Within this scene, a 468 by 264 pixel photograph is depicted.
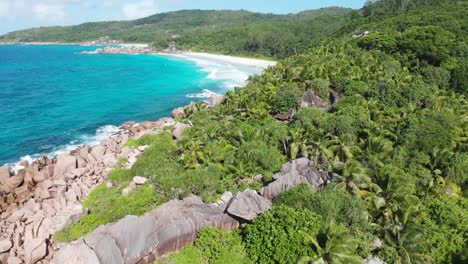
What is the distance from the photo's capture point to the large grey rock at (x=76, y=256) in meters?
21.3

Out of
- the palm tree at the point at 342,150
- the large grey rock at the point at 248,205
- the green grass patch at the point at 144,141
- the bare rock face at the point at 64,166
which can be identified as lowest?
the bare rock face at the point at 64,166

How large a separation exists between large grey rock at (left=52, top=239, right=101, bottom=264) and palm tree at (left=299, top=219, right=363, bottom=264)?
12.9m

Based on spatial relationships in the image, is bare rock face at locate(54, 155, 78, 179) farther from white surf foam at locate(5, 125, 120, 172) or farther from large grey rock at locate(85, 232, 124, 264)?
large grey rock at locate(85, 232, 124, 264)

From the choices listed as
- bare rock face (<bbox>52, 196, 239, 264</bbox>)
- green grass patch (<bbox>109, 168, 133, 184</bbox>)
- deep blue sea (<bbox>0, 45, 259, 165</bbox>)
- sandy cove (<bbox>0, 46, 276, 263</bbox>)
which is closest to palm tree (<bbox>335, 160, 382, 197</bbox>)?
bare rock face (<bbox>52, 196, 239, 264</bbox>)

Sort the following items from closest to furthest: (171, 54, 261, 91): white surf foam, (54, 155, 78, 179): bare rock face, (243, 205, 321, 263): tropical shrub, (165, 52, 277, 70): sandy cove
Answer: (243, 205, 321, 263): tropical shrub → (54, 155, 78, 179): bare rock face → (171, 54, 261, 91): white surf foam → (165, 52, 277, 70): sandy cove

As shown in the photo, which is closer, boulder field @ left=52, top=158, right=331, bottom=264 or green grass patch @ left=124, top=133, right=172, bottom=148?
boulder field @ left=52, top=158, right=331, bottom=264

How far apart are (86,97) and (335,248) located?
80047 millimetres

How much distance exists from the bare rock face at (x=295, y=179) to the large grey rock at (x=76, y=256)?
571 inches

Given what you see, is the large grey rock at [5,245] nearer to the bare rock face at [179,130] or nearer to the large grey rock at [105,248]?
the large grey rock at [105,248]

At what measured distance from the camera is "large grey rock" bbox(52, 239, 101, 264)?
2133 centimetres

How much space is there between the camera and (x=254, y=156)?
35.8 meters

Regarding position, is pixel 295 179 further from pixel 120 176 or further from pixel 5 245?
pixel 5 245

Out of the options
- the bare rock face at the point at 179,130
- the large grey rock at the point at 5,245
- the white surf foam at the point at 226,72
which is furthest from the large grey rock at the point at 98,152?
the white surf foam at the point at 226,72

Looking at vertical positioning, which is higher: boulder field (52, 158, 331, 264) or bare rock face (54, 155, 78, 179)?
boulder field (52, 158, 331, 264)
